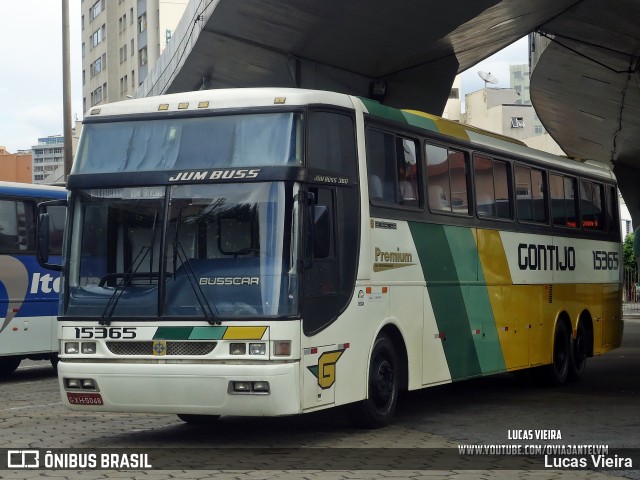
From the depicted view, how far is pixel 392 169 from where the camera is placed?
12.5 meters

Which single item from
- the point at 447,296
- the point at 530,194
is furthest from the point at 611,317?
the point at 447,296

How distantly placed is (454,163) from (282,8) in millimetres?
13830

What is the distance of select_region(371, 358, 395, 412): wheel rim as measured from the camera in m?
11.9

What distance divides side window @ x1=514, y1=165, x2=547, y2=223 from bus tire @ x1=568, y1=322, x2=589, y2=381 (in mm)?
2172

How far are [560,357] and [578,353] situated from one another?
0.75m

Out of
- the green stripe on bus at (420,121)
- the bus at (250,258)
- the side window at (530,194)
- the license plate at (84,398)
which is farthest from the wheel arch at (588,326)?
the license plate at (84,398)

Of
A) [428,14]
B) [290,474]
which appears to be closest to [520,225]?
[290,474]

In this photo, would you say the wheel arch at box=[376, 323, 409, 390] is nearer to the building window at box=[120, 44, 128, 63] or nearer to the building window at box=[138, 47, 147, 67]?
the building window at box=[138, 47, 147, 67]

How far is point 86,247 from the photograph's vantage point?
11.2 meters

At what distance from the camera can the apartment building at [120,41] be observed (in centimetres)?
10019

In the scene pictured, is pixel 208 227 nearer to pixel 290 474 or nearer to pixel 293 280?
pixel 293 280

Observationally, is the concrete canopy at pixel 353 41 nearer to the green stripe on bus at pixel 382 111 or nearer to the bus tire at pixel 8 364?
the bus tire at pixel 8 364

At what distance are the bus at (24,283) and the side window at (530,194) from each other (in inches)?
307

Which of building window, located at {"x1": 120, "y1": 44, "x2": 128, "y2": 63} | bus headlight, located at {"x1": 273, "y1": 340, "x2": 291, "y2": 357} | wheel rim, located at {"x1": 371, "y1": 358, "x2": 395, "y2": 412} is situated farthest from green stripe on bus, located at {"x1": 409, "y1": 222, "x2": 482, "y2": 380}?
building window, located at {"x1": 120, "y1": 44, "x2": 128, "y2": 63}
